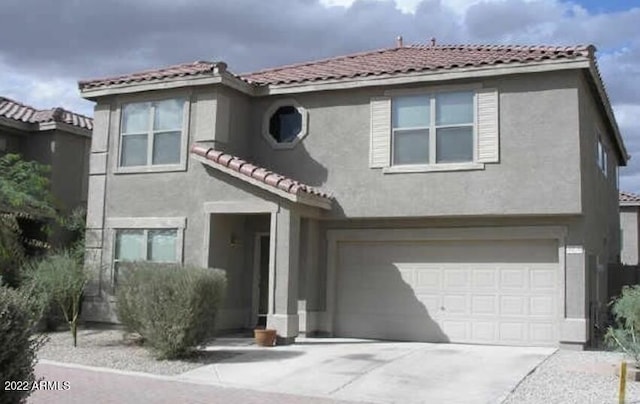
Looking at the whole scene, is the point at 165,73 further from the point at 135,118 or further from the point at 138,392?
the point at 138,392

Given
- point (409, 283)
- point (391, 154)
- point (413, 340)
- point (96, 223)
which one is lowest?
point (413, 340)

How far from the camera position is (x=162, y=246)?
16938mm

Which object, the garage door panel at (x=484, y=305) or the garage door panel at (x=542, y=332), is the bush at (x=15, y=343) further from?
the garage door panel at (x=542, y=332)

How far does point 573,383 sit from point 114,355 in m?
7.95

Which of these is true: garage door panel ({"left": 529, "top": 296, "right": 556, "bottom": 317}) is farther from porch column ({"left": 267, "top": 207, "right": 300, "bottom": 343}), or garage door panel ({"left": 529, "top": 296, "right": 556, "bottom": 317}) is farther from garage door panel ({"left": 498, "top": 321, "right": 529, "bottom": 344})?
porch column ({"left": 267, "top": 207, "right": 300, "bottom": 343})

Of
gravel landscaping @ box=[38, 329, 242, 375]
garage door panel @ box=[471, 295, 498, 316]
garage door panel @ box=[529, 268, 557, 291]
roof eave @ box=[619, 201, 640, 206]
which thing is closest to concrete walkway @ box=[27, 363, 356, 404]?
gravel landscaping @ box=[38, 329, 242, 375]

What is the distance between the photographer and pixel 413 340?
16094 millimetres

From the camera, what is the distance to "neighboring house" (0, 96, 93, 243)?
71.3 feet

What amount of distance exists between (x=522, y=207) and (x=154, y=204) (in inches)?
328

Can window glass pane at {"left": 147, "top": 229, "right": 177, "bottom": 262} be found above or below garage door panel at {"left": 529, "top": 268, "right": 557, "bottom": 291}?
above

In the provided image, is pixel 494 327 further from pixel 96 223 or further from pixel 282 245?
pixel 96 223

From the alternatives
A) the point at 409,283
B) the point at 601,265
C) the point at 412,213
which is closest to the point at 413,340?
the point at 409,283

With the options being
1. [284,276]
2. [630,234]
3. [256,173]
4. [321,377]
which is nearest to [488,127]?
[256,173]

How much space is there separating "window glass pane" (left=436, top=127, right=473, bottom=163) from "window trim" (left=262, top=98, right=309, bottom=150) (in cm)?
322
